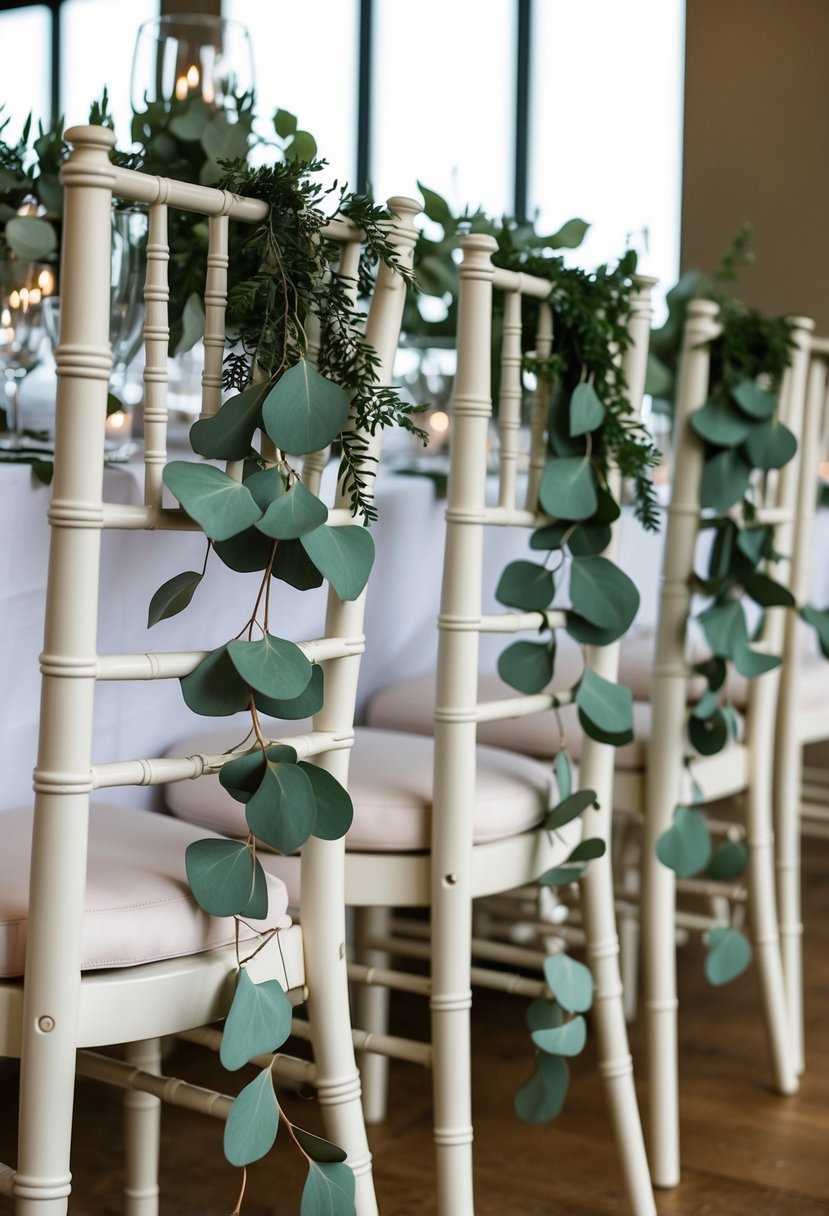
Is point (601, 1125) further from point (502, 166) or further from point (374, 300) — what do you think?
point (502, 166)

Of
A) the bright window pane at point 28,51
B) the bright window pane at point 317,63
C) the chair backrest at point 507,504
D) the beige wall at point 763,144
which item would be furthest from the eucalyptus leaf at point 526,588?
the bright window pane at point 28,51

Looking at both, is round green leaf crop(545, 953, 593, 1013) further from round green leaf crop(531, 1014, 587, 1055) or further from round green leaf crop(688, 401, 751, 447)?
round green leaf crop(688, 401, 751, 447)

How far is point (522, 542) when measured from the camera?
194cm

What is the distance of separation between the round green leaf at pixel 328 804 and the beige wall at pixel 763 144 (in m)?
3.04

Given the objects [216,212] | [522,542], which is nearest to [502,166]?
[522,542]

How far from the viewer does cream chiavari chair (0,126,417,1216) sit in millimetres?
840

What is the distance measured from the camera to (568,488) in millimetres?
1313

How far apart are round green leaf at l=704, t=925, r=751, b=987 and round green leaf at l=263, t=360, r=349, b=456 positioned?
40.7 inches

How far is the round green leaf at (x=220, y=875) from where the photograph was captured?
0.92 m

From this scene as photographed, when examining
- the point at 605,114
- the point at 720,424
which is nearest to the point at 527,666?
the point at 720,424

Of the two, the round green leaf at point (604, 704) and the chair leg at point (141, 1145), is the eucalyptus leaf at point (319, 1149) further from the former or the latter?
the round green leaf at point (604, 704)

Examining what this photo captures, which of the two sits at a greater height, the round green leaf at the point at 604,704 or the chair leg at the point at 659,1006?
the round green leaf at the point at 604,704

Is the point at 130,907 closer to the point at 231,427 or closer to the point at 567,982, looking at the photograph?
the point at 231,427

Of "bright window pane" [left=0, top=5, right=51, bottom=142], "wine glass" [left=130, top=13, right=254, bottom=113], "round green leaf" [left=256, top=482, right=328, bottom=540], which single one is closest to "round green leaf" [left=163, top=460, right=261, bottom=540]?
"round green leaf" [left=256, top=482, right=328, bottom=540]
